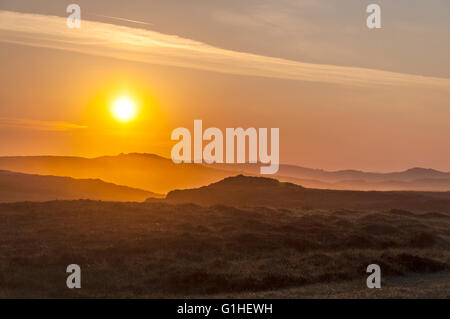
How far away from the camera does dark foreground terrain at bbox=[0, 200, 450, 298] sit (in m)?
30.2

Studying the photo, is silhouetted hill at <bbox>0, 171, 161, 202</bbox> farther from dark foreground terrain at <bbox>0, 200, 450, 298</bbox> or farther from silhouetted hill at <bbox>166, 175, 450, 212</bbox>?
dark foreground terrain at <bbox>0, 200, 450, 298</bbox>

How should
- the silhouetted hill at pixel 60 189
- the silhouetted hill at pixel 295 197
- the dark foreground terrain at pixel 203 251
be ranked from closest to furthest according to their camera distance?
the dark foreground terrain at pixel 203 251 < the silhouetted hill at pixel 295 197 < the silhouetted hill at pixel 60 189

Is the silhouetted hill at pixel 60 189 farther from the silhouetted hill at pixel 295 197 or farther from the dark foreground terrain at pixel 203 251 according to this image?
the dark foreground terrain at pixel 203 251

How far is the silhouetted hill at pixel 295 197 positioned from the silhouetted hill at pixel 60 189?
45213 millimetres

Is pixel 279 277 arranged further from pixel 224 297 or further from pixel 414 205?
Result: pixel 414 205

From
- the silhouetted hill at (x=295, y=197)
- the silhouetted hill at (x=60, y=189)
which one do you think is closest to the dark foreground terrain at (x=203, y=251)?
the silhouetted hill at (x=295, y=197)

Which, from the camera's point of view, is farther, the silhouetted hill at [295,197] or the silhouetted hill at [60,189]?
the silhouetted hill at [60,189]

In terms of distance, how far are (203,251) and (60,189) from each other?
136 m

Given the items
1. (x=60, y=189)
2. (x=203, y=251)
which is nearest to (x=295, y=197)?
(x=203, y=251)

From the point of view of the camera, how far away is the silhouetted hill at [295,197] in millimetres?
87000

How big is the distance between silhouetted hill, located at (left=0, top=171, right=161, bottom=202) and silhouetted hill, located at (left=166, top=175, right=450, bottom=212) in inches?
1780

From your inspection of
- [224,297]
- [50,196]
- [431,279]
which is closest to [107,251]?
[224,297]

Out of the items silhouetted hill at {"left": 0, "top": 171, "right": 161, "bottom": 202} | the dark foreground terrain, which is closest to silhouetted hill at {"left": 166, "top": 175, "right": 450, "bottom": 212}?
the dark foreground terrain
